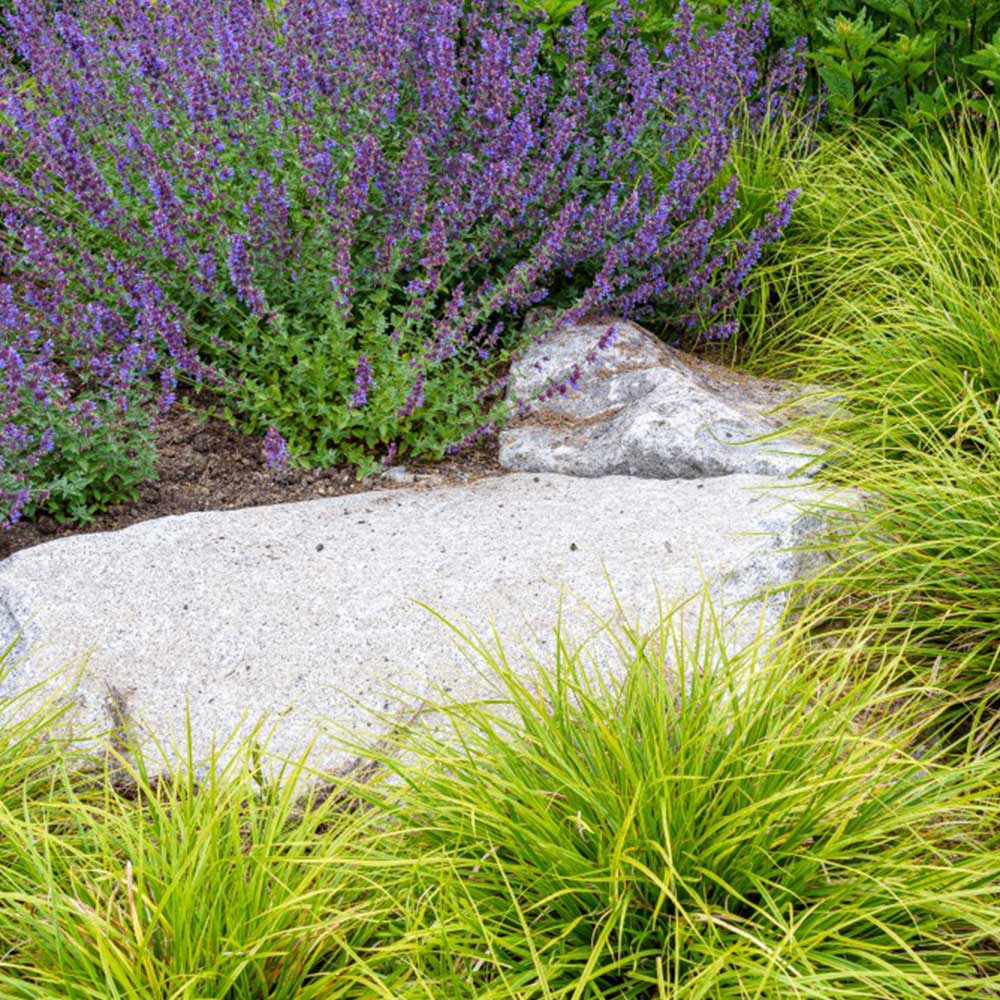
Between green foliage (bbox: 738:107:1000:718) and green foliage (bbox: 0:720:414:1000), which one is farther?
green foliage (bbox: 738:107:1000:718)

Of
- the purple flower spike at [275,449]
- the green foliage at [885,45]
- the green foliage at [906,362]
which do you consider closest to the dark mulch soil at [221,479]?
the purple flower spike at [275,449]

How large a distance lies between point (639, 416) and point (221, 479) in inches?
51.5

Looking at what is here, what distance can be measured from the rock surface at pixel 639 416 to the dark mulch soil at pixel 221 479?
219mm

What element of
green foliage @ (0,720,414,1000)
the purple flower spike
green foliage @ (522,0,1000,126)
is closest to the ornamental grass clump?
green foliage @ (0,720,414,1000)

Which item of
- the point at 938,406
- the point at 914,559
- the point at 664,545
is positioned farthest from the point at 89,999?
the point at 938,406

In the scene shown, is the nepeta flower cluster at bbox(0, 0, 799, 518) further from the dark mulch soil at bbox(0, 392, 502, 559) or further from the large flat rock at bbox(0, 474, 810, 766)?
the large flat rock at bbox(0, 474, 810, 766)

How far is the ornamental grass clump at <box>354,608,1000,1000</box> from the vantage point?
1.78 m

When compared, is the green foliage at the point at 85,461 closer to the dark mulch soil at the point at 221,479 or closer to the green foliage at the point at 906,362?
the dark mulch soil at the point at 221,479

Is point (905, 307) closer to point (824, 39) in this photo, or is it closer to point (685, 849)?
point (824, 39)

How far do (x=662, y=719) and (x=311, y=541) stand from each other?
1.33m

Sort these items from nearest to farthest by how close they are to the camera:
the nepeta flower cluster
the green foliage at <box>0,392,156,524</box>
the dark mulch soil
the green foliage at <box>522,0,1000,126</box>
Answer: the green foliage at <box>0,392,156,524</box>, the dark mulch soil, the nepeta flower cluster, the green foliage at <box>522,0,1000,126</box>

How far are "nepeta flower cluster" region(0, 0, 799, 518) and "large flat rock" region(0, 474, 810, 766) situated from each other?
352 millimetres

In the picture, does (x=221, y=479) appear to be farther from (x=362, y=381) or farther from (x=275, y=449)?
(x=362, y=381)

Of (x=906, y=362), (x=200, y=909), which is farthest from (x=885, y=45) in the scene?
(x=200, y=909)
